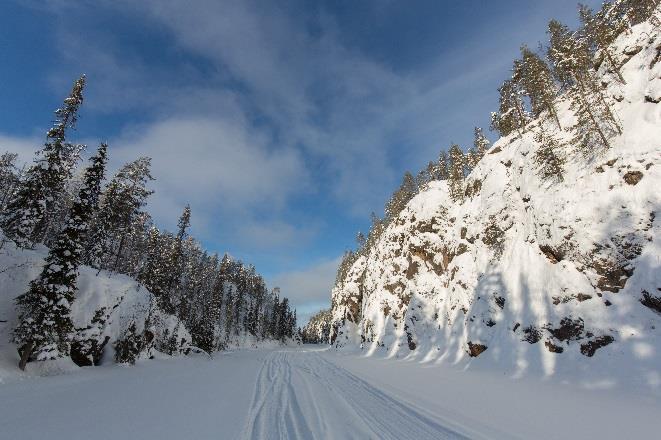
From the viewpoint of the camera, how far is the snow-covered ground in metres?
8.45

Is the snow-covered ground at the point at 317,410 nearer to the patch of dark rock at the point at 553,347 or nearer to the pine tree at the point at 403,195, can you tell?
the patch of dark rock at the point at 553,347

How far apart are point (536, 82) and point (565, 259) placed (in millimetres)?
22130

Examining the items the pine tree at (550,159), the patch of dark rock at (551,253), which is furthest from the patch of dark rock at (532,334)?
the pine tree at (550,159)

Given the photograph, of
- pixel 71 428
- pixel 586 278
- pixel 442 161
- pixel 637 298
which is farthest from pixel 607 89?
pixel 442 161

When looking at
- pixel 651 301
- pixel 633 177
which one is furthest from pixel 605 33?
pixel 651 301

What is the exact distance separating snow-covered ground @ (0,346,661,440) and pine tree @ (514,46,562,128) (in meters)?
25.6

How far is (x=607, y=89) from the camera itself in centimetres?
2623

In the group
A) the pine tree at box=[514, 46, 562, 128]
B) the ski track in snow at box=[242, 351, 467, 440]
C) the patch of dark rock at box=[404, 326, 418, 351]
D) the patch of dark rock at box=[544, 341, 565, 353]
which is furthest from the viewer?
the patch of dark rock at box=[404, 326, 418, 351]

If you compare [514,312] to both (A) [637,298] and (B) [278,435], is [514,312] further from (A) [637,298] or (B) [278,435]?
(B) [278,435]

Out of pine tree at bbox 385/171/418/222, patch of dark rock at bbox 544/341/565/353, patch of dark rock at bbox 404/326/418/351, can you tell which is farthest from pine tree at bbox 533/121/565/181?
pine tree at bbox 385/171/418/222

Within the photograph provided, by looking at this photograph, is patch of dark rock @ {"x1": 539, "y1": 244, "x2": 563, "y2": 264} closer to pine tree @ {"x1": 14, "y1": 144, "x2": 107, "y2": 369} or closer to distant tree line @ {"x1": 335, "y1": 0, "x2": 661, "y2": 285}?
distant tree line @ {"x1": 335, "y1": 0, "x2": 661, "y2": 285}

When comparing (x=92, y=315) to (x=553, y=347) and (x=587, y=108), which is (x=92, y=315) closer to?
(x=553, y=347)

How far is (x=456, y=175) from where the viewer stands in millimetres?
49938

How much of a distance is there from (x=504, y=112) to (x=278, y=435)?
1957 inches
